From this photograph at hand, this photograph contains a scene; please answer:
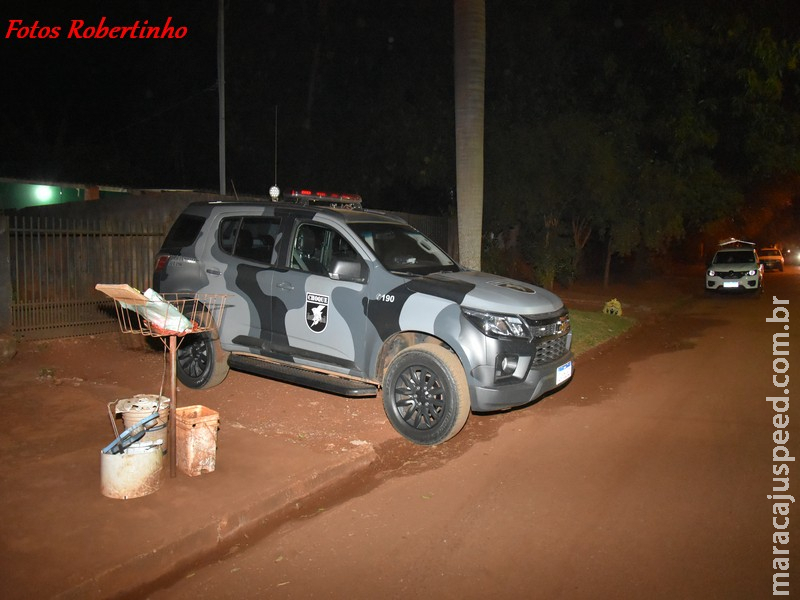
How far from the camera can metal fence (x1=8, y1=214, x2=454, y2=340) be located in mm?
9852

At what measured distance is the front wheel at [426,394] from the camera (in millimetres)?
6320

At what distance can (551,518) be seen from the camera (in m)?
5.02

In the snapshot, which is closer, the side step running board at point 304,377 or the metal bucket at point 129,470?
the metal bucket at point 129,470

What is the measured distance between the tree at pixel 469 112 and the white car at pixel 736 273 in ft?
50.0

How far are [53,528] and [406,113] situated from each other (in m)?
17.0

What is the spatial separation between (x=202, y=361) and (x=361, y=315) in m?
2.37

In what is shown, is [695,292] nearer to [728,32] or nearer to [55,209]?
[728,32]

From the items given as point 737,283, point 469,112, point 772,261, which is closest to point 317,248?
point 469,112

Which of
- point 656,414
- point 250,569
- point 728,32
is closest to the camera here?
point 250,569

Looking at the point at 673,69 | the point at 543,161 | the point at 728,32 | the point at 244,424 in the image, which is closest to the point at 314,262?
the point at 244,424

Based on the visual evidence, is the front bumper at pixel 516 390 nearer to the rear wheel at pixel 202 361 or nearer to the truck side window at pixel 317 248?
the truck side window at pixel 317 248

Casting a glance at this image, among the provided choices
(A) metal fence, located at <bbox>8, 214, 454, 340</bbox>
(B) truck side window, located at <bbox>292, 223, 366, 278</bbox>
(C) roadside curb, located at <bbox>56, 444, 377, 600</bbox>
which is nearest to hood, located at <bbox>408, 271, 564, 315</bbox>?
(B) truck side window, located at <bbox>292, 223, 366, 278</bbox>

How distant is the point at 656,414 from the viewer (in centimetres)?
796

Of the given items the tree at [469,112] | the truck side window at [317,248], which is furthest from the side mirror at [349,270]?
the tree at [469,112]
